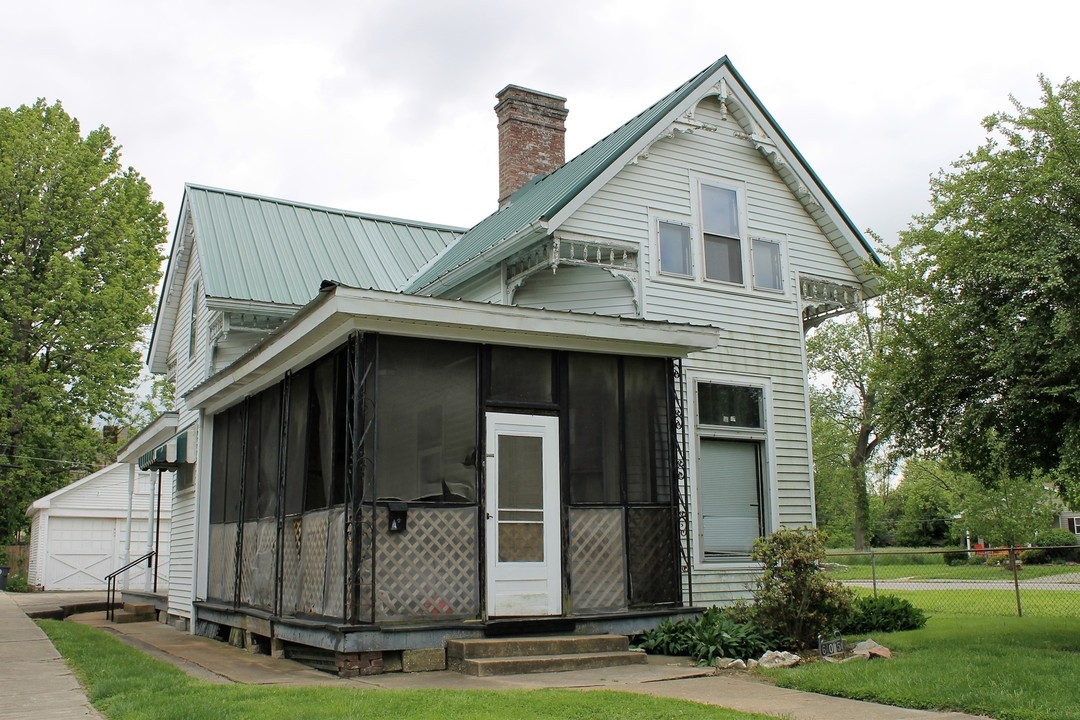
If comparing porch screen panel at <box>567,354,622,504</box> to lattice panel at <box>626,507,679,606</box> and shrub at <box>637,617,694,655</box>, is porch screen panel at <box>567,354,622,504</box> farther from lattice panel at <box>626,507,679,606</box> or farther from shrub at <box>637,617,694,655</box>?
shrub at <box>637,617,694,655</box>

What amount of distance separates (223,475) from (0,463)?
20.4m

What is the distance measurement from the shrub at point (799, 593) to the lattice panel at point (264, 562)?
5548mm

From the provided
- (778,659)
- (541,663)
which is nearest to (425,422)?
(541,663)

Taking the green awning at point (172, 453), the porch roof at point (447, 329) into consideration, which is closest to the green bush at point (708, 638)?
the porch roof at point (447, 329)

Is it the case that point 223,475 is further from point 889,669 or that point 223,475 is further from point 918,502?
point 918,502

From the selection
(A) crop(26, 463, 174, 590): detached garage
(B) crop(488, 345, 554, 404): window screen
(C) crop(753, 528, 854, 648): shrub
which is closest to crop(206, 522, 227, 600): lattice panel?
(B) crop(488, 345, 554, 404): window screen

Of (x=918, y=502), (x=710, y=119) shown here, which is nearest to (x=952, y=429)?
(x=710, y=119)

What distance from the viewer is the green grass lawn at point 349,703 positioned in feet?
22.2

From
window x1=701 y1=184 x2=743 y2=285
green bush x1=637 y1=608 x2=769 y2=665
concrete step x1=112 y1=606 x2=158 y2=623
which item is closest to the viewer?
green bush x1=637 y1=608 x2=769 y2=665

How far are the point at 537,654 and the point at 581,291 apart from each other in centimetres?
546

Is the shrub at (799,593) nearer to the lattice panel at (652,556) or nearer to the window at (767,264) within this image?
the lattice panel at (652,556)

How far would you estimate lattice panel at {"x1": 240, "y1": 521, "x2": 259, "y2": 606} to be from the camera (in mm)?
12594

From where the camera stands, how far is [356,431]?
941cm

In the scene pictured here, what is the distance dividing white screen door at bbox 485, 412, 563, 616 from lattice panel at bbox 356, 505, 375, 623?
1.27m
